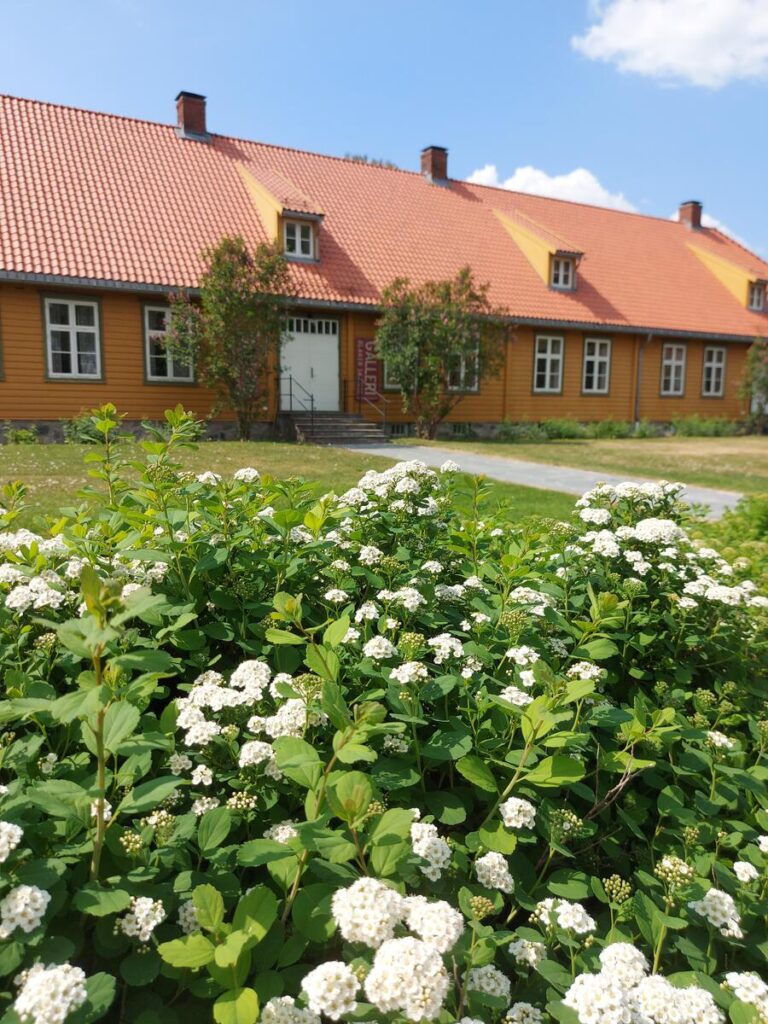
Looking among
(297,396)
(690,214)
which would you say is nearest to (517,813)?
(297,396)

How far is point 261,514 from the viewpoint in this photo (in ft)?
9.59

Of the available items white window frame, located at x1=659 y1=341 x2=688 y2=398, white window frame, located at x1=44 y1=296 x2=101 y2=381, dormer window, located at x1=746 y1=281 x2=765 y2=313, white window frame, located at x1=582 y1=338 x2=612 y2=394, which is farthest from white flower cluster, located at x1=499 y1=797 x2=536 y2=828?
dormer window, located at x1=746 y1=281 x2=765 y2=313

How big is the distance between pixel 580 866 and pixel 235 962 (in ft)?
4.15

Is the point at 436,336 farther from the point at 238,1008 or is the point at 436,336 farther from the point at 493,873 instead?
the point at 238,1008

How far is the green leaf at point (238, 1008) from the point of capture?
1.25 meters

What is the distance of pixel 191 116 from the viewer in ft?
69.5

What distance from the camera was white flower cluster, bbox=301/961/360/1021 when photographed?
1221mm

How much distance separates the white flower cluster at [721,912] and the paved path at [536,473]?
7519mm

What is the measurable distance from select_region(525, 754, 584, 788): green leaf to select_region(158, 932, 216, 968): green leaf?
82cm

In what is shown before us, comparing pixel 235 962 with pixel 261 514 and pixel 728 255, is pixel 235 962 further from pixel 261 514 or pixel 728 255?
pixel 728 255

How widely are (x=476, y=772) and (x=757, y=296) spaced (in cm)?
3109

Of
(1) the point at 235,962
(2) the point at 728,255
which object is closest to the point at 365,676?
(1) the point at 235,962

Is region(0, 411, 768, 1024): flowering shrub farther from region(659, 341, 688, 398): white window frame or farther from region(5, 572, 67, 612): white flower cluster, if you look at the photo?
region(659, 341, 688, 398): white window frame

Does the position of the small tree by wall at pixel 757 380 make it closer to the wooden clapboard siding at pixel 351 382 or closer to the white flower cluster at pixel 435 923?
the wooden clapboard siding at pixel 351 382
